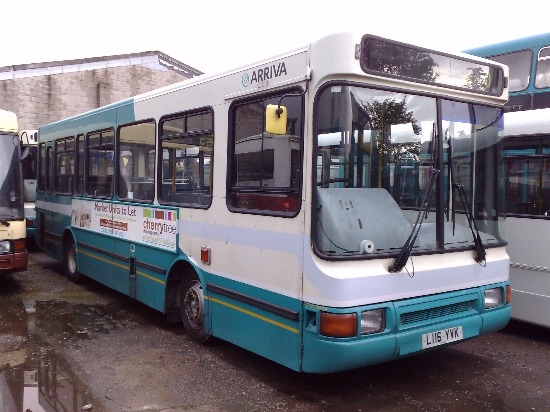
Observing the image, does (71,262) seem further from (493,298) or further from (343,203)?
(493,298)

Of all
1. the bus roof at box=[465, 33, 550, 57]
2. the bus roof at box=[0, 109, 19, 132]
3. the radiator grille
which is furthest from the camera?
the bus roof at box=[0, 109, 19, 132]

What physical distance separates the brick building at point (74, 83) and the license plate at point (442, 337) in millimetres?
15490

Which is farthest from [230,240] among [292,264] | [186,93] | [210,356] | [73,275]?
[73,275]

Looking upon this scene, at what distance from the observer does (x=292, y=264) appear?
4262mm

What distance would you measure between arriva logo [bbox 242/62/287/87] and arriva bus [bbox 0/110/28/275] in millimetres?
4837

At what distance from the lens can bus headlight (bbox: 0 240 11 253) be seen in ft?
25.5

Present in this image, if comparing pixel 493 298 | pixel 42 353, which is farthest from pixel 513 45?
pixel 42 353

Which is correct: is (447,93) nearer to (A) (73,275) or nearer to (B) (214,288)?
(B) (214,288)

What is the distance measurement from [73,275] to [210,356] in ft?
14.9

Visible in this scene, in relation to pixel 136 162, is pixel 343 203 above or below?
below

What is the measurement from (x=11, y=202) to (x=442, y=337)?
6.45m

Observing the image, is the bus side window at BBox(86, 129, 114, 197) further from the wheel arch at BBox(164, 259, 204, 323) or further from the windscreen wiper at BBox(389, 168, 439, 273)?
the windscreen wiper at BBox(389, 168, 439, 273)

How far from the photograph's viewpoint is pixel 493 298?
4.94 metres

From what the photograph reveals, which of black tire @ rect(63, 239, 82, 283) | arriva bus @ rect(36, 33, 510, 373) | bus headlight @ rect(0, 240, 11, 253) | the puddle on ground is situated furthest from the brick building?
arriva bus @ rect(36, 33, 510, 373)
